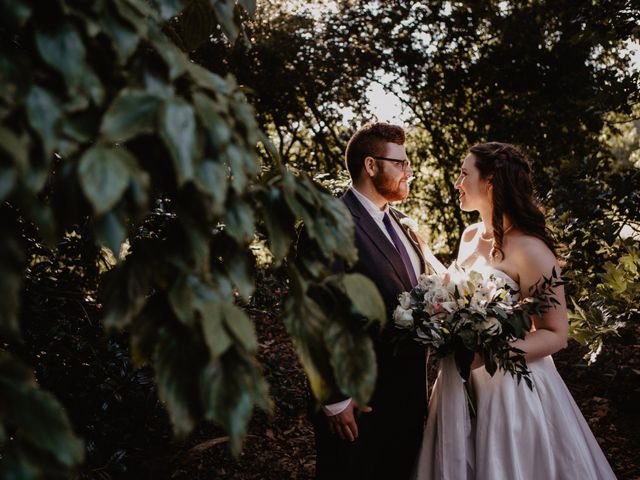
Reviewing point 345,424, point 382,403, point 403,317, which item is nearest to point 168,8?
point 403,317

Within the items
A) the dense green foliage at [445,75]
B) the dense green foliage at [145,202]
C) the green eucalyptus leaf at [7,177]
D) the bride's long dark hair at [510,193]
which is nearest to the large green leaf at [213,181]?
the dense green foliage at [145,202]

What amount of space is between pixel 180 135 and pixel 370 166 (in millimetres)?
2318

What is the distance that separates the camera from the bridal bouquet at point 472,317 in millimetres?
2223

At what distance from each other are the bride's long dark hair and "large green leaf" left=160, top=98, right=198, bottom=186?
2.35 metres

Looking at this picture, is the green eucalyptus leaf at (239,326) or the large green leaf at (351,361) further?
the large green leaf at (351,361)

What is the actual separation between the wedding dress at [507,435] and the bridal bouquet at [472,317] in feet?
0.77

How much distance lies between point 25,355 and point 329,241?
2.50m

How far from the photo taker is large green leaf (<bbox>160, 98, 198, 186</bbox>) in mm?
703

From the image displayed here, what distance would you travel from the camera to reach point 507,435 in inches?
96.7

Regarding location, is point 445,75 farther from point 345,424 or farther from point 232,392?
point 232,392

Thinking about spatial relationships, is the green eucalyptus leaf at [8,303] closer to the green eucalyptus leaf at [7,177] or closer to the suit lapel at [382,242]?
the green eucalyptus leaf at [7,177]

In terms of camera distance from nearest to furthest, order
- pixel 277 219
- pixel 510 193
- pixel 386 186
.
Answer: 1. pixel 277 219
2. pixel 510 193
3. pixel 386 186

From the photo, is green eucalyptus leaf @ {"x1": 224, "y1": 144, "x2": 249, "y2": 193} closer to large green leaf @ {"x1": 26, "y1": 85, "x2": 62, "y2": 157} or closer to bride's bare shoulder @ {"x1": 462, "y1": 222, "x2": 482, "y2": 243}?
large green leaf @ {"x1": 26, "y1": 85, "x2": 62, "y2": 157}

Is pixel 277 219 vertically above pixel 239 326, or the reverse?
pixel 277 219
